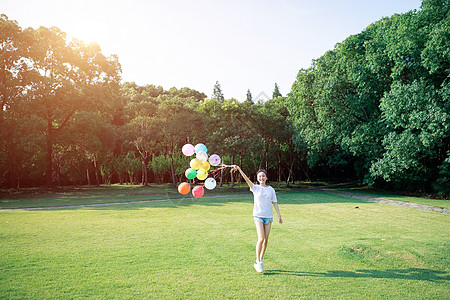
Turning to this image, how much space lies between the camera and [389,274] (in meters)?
5.10

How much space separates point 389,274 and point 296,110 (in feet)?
59.9

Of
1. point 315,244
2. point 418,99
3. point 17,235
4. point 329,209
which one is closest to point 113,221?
point 17,235

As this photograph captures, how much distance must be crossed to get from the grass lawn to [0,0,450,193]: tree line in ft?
24.3

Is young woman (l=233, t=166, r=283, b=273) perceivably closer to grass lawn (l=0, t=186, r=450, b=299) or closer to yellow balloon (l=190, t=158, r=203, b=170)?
grass lawn (l=0, t=186, r=450, b=299)

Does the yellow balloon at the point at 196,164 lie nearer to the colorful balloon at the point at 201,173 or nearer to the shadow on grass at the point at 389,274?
the colorful balloon at the point at 201,173

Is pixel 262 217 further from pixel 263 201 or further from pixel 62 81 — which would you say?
pixel 62 81

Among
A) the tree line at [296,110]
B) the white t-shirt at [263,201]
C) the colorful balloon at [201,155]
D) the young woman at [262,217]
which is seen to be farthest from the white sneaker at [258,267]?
→ the tree line at [296,110]

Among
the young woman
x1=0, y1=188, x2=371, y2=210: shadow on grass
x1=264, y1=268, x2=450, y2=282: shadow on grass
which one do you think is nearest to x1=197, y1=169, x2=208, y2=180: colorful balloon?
the young woman

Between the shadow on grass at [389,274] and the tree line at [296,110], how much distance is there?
1077cm

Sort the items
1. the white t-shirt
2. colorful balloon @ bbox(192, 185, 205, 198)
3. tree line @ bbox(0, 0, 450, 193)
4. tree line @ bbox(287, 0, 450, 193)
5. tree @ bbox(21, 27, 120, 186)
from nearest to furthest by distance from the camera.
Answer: the white t-shirt → colorful balloon @ bbox(192, 185, 205, 198) → tree line @ bbox(287, 0, 450, 193) → tree line @ bbox(0, 0, 450, 193) → tree @ bbox(21, 27, 120, 186)

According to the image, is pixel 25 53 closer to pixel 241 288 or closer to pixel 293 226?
pixel 293 226

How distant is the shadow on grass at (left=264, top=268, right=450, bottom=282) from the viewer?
4961 millimetres

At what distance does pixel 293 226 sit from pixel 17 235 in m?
7.71

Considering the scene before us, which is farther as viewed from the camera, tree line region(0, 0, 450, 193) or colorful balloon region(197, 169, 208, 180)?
tree line region(0, 0, 450, 193)
